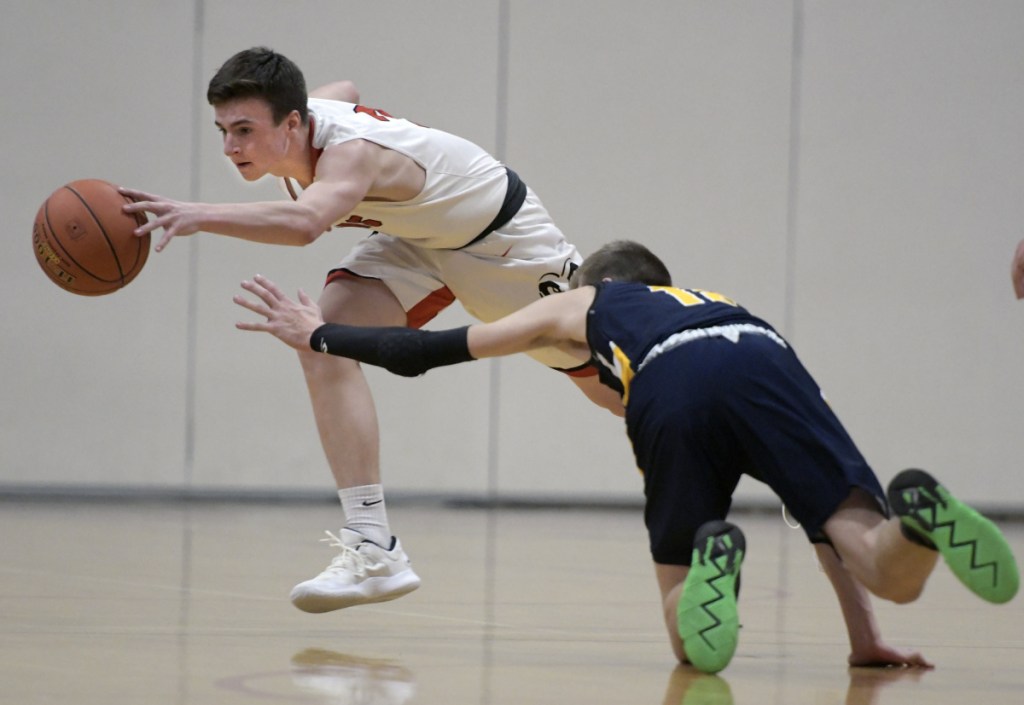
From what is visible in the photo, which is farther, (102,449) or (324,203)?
(102,449)

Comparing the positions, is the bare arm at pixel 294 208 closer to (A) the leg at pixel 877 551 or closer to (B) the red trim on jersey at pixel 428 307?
(B) the red trim on jersey at pixel 428 307

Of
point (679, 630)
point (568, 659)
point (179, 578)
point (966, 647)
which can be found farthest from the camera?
point (179, 578)

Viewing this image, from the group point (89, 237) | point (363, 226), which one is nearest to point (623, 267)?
point (363, 226)

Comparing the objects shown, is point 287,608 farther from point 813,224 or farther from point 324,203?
point 813,224

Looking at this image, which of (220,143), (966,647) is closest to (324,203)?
(966,647)

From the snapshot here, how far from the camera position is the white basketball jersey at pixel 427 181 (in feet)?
12.1

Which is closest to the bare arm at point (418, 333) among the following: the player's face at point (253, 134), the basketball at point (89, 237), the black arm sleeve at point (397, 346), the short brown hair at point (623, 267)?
the black arm sleeve at point (397, 346)

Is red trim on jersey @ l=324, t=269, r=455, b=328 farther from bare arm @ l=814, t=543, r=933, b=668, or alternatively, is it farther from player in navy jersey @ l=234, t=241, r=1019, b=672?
bare arm @ l=814, t=543, r=933, b=668

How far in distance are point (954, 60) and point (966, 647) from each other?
5.64 metres

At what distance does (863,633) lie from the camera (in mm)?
2824

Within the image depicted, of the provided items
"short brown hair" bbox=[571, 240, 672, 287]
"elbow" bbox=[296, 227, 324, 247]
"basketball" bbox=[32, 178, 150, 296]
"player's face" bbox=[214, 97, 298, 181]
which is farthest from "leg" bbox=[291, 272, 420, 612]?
"short brown hair" bbox=[571, 240, 672, 287]

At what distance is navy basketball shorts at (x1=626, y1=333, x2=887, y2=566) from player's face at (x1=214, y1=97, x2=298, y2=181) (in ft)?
4.19

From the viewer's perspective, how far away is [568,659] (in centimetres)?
287

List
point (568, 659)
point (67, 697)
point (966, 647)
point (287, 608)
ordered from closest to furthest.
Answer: point (67, 697), point (568, 659), point (966, 647), point (287, 608)
